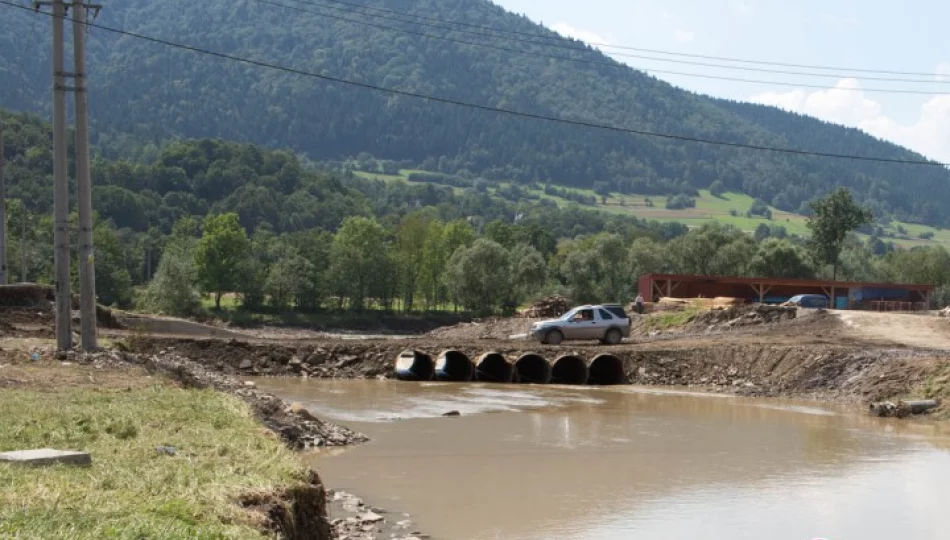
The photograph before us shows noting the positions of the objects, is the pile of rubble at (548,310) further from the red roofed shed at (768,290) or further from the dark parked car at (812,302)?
the dark parked car at (812,302)

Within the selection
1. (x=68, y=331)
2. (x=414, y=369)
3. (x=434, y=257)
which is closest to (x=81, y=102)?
(x=68, y=331)

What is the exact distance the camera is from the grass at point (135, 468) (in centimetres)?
859

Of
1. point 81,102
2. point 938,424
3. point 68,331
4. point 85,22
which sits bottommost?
point 938,424

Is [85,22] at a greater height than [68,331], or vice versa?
[85,22]

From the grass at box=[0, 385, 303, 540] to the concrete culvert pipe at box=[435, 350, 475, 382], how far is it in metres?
23.9

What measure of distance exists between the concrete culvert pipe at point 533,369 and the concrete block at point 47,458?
3205 cm

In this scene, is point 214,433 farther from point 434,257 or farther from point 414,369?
point 434,257

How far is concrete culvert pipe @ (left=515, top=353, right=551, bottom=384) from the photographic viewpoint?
43.2 m

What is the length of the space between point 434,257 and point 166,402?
11293 centimetres

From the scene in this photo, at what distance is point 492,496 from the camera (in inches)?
741

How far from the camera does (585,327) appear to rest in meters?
47.7

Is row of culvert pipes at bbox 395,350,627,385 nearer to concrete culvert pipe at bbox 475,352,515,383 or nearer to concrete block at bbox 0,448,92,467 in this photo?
concrete culvert pipe at bbox 475,352,515,383

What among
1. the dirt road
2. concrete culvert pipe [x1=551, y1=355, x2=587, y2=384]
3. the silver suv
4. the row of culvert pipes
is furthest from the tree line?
concrete culvert pipe [x1=551, y1=355, x2=587, y2=384]

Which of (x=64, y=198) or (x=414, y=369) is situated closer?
(x=64, y=198)
